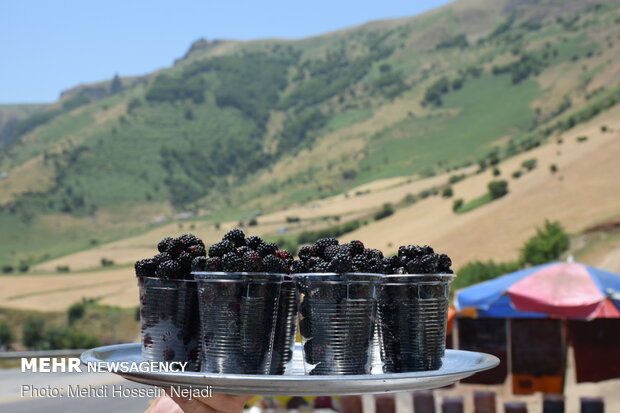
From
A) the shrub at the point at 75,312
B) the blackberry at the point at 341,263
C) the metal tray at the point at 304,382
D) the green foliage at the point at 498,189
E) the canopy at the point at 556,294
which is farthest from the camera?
the shrub at the point at 75,312

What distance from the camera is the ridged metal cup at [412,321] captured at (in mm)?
2613

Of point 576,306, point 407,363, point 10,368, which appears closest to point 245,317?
point 407,363

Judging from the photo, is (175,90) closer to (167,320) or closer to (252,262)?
(167,320)

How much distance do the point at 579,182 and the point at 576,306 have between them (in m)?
41.5

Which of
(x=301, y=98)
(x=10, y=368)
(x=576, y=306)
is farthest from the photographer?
(x=301, y=98)

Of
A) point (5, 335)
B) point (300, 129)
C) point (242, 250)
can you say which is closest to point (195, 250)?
point (242, 250)

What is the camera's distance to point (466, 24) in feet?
620

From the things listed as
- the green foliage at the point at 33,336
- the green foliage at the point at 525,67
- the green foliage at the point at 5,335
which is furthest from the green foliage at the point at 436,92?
the green foliage at the point at 5,335

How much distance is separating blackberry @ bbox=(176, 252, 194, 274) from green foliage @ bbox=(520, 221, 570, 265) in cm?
3594

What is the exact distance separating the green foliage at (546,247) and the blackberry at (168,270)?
3599cm

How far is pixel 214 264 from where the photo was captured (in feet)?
8.36

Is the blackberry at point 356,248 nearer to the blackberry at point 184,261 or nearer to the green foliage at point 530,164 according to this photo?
the blackberry at point 184,261

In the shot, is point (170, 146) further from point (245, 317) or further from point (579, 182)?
point (245, 317)

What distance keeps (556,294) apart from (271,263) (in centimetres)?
981
